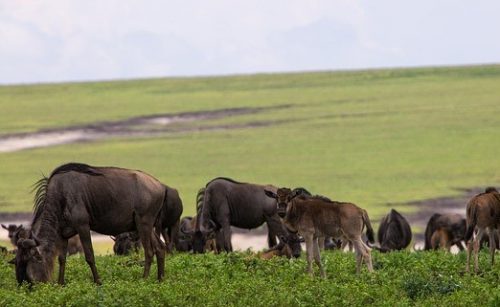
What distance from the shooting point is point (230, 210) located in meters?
23.1

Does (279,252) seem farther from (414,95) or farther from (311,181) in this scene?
(414,95)

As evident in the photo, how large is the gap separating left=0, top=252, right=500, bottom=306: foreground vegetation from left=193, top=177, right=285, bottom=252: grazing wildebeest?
483cm

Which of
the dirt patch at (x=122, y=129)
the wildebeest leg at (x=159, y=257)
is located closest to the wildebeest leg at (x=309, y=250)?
the wildebeest leg at (x=159, y=257)

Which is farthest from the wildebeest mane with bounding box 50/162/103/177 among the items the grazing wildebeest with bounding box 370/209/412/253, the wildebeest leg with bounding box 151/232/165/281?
the grazing wildebeest with bounding box 370/209/412/253

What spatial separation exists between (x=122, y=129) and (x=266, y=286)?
174ft

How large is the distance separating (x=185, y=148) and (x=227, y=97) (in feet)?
115

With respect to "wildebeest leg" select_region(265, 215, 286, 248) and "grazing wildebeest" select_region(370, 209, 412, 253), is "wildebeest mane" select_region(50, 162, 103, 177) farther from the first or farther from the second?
"grazing wildebeest" select_region(370, 209, 412, 253)

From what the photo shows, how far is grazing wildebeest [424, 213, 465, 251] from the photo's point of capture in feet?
86.2

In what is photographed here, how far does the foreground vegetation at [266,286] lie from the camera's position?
46.5ft

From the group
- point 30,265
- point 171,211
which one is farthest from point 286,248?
point 30,265

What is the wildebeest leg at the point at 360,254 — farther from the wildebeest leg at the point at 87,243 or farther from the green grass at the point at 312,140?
the green grass at the point at 312,140

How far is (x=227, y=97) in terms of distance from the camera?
9112 centimetres

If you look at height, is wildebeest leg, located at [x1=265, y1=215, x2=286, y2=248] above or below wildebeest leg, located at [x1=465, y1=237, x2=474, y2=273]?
below

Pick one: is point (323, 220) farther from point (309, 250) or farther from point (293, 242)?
point (293, 242)
